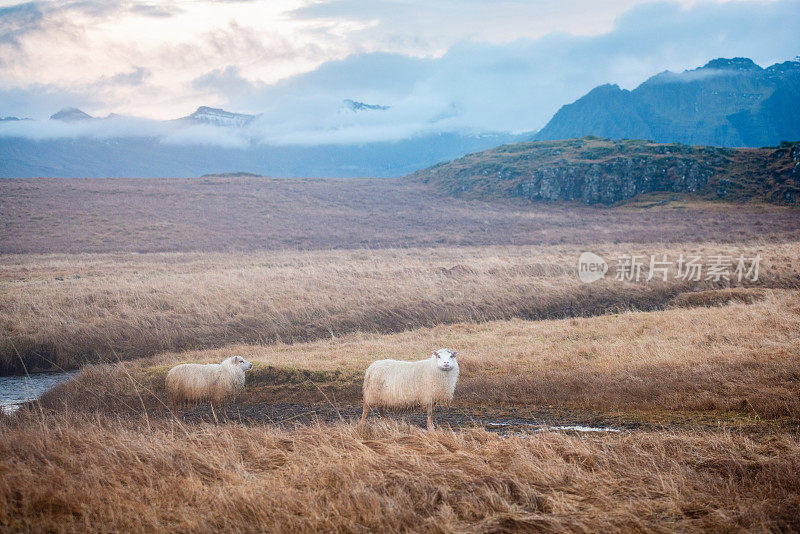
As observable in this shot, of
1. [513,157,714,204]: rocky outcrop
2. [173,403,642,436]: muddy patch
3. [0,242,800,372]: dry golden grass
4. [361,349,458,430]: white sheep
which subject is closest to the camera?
[173,403,642,436]: muddy patch

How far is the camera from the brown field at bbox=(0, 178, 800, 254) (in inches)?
1829

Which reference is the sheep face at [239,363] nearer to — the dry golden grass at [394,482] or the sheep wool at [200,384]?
the sheep wool at [200,384]

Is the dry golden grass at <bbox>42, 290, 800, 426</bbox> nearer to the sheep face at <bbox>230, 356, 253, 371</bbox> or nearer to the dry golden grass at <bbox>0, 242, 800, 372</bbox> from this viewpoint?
the sheep face at <bbox>230, 356, 253, 371</bbox>

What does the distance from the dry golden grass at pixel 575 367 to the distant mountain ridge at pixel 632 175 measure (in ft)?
177

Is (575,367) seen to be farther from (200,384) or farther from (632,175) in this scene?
(632,175)

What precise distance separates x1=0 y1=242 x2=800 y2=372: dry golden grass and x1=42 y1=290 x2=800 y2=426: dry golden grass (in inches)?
121

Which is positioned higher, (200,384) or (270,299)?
(270,299)

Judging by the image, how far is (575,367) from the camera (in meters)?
13.8

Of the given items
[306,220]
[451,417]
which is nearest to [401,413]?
[451,417]

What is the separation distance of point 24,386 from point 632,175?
7534cm

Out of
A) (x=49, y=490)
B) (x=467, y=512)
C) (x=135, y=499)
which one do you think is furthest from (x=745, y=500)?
(x=49, y=490)

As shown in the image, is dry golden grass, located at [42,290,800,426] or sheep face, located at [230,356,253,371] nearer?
dry golden grass, located at [42,290,800,426]

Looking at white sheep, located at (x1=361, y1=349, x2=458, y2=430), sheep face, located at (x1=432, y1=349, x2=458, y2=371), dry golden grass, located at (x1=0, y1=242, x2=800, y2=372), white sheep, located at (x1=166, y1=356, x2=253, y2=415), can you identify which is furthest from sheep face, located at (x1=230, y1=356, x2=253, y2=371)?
dry golden grass, located at (x1=0, y1=242, x2=800, y2=372)

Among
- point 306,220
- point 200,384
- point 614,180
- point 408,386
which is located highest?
point 614,180
